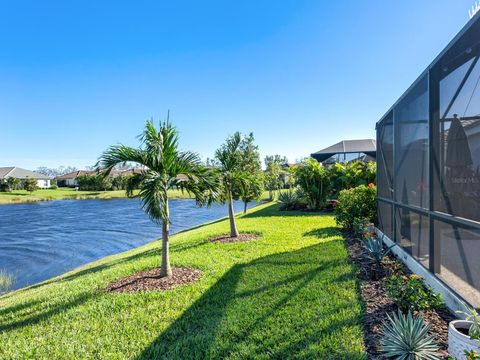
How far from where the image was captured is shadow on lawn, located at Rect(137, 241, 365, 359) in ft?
9.62

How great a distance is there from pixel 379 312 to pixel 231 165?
656cm

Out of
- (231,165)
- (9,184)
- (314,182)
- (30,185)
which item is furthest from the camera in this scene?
(9,184)

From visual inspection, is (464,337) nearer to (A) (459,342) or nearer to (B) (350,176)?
(A) (459,342)

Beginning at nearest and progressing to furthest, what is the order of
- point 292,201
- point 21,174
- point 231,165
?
point 231,165 < point 292,201 < point 21,174

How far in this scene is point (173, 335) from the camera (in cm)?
339

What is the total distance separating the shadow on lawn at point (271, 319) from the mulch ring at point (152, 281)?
0.78 m

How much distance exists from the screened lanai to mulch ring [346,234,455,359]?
1.28ft

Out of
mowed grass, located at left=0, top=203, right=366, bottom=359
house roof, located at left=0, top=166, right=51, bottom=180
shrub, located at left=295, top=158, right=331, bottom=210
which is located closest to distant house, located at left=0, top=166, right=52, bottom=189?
house roof, located at left=0, top=166, right=51, bottom=180

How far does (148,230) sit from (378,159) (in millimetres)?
15085

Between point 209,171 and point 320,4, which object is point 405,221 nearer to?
point 209,171

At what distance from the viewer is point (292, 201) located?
1645 centimetres

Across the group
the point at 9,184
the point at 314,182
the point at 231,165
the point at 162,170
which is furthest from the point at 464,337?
the point at 9,184

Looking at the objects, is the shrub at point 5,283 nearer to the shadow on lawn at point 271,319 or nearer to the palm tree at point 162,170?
the palm tree at point 162,170

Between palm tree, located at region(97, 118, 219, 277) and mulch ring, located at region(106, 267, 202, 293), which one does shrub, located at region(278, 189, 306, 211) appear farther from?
mulch ring, located at region(106, 267, 202, 293)
